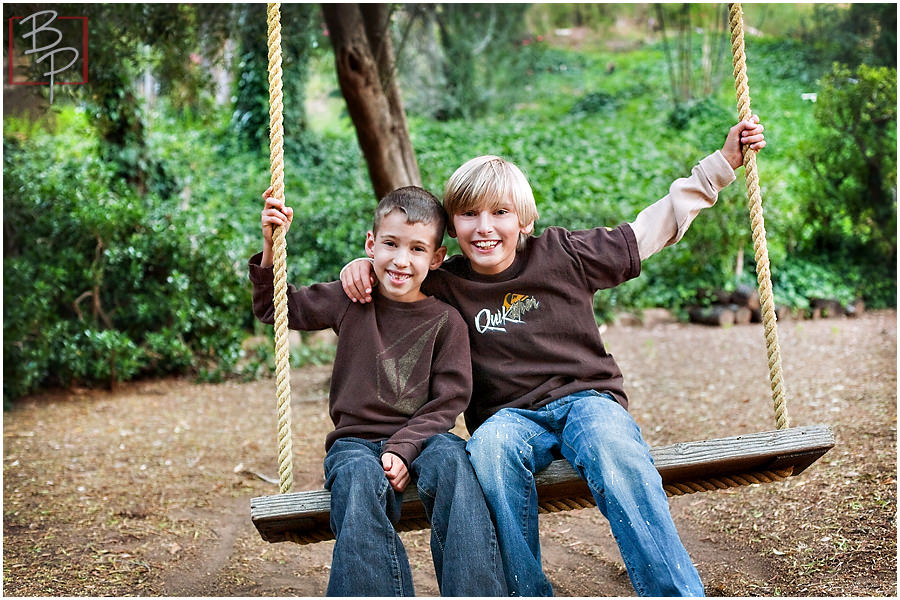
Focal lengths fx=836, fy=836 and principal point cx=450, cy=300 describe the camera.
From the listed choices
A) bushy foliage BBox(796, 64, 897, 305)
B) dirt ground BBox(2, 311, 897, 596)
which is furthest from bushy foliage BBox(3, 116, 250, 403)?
bushy foliage BBox(796, 64, 897, 305)

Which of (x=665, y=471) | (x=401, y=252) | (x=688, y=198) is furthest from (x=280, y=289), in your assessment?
(x=688, y=198)

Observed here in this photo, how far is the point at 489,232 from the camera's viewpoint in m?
2.25

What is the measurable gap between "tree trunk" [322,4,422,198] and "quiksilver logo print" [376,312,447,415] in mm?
2672

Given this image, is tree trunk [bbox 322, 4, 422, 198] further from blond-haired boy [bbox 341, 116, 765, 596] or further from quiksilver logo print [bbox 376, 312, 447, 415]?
quiksilver logo print [bbox 376, 312, 447, 415]

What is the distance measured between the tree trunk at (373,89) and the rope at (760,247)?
8.44 feet

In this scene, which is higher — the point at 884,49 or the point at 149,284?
the point at 884,49

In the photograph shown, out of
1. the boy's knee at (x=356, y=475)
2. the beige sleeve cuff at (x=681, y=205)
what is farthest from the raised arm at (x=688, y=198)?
the boy's knee at (x=356, y=475)

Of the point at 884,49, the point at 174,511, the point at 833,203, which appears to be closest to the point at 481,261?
the point at 174,511

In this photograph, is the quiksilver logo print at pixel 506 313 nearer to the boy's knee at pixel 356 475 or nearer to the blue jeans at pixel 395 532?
the blue jeans at pixel 395 532

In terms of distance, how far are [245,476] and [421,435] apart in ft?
7.83

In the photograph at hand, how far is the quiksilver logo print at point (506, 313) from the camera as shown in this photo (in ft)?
7.52

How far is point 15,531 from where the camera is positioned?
333 cm

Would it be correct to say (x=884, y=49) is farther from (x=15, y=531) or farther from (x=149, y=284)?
(x=15, y=531)

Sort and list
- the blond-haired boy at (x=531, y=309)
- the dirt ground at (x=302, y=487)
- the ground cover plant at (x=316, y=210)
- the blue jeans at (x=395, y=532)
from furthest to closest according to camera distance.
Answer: the ground cover plant at (x=316, y=210) < the dirt ground at (x=302, y=487) < the blond-haired boy at (x=531, y=309) < the blue jeans at (x=395, y=532)
